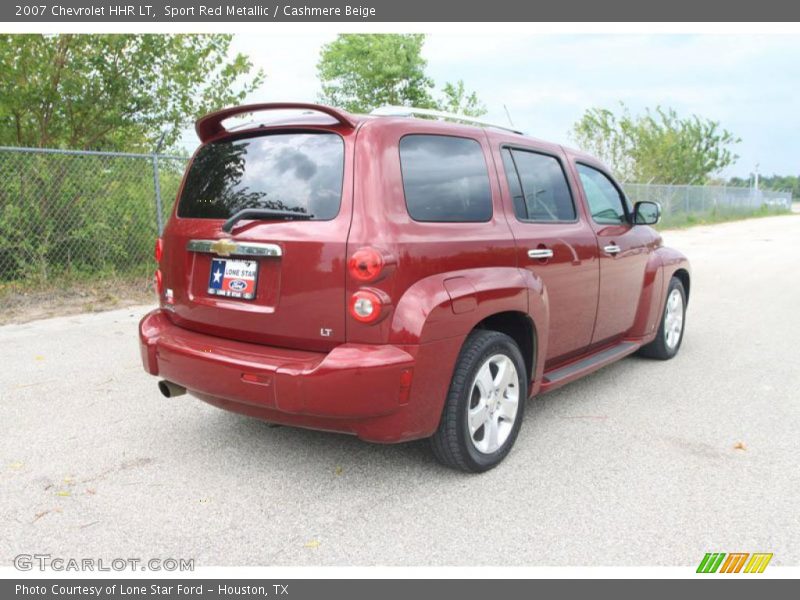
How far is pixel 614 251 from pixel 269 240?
8.67 ft

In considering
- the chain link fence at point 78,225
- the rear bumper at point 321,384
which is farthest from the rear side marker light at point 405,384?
the chain link fence at point 78,225

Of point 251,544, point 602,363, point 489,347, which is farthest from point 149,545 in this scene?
point 602,363

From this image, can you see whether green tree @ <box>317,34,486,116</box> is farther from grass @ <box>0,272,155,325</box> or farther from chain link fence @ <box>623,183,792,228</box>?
grass @ <box>0,272,155,325</box>

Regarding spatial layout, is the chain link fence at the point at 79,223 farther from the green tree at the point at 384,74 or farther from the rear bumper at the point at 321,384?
the green tree at the point at 384,74

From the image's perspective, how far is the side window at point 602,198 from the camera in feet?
15.5

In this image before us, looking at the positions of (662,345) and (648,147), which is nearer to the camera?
(662,345)

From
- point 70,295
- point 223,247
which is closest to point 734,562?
point 223,247

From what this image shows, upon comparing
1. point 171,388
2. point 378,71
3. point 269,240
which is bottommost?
point 171,388

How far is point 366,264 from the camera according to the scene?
296 centimetres

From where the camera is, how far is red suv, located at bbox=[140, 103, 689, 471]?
2.99 m

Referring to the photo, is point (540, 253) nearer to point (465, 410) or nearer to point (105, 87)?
point (465, 410)

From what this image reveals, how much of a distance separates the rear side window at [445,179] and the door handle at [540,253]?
0.37 m

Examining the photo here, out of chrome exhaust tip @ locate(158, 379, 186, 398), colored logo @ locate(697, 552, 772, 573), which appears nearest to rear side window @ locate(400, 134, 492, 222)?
chrome exhaust tip @ locate(158, 379, 186, 398)

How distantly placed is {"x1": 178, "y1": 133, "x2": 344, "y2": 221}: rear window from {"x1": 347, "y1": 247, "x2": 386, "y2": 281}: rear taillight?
0.25m
